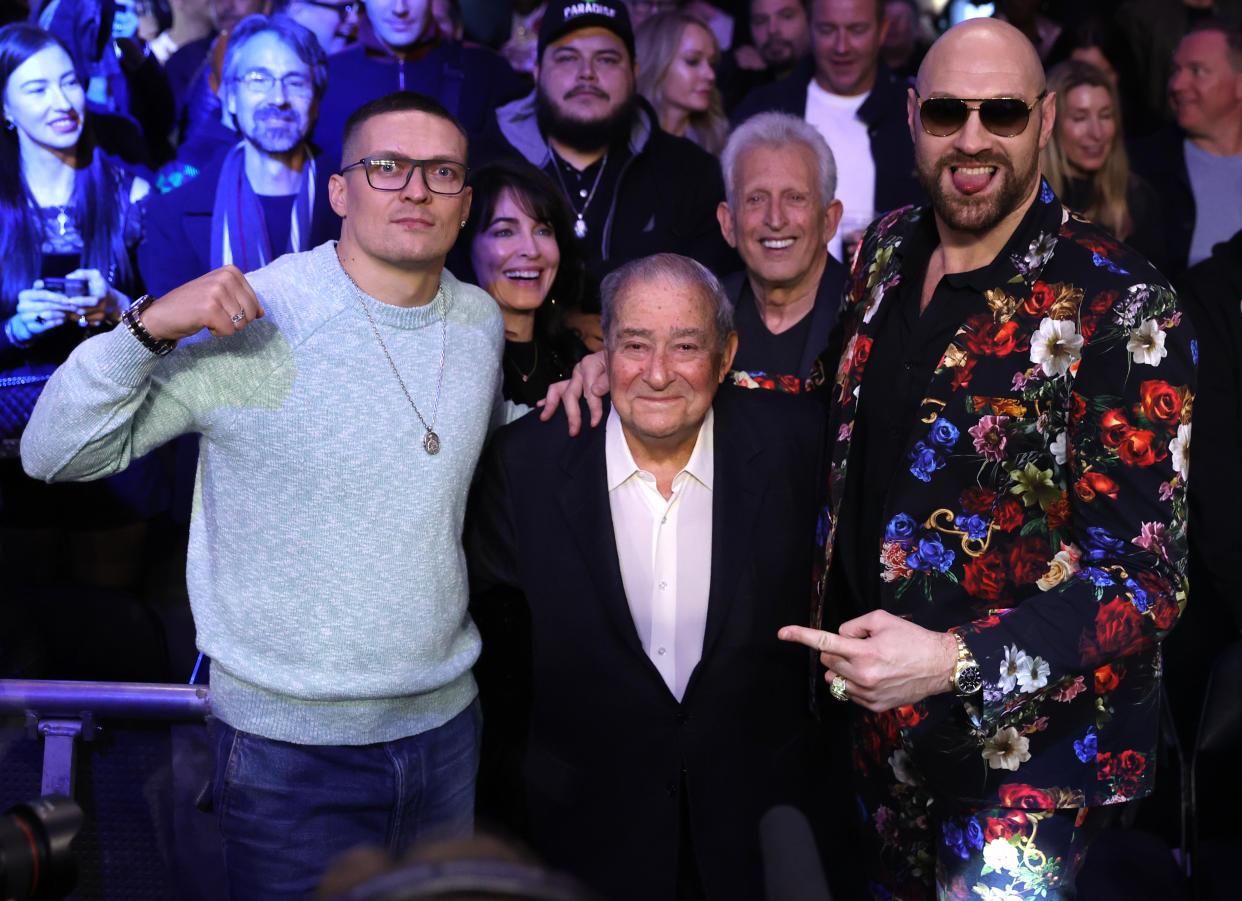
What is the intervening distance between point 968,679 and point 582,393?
116cm

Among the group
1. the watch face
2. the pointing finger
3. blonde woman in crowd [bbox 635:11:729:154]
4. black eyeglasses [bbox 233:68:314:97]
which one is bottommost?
A: the watch face

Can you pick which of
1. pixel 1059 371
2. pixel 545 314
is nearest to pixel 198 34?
pixel 545 314

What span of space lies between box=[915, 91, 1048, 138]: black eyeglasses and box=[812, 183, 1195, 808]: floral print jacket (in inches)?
6.0

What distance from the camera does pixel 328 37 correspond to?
4.96m

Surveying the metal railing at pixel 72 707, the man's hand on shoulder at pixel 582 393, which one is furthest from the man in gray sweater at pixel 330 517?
the metal railing at pixel 72 707

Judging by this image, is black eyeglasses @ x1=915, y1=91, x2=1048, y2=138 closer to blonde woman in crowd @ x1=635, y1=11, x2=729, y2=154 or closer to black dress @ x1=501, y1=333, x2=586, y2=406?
black dress @ x1=501, y1=333, x2=586, y2=406

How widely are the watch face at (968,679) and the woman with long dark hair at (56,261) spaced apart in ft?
9.63

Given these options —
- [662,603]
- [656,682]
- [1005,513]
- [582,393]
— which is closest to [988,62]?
[1005,513]

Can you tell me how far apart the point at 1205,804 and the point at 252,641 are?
2.51 metres

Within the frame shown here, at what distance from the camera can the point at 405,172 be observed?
8.48ft

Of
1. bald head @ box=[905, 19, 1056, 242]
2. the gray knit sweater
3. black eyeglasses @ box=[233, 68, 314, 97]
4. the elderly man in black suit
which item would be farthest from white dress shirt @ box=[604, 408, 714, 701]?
black eyeglasses @ box=[233, 68, 314, 97]

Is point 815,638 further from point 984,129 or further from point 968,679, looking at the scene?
point 984,129

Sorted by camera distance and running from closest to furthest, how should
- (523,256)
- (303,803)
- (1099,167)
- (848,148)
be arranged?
(303,803), (523,256), (1099,167), (848,148)

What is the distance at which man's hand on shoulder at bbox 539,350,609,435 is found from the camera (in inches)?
110
